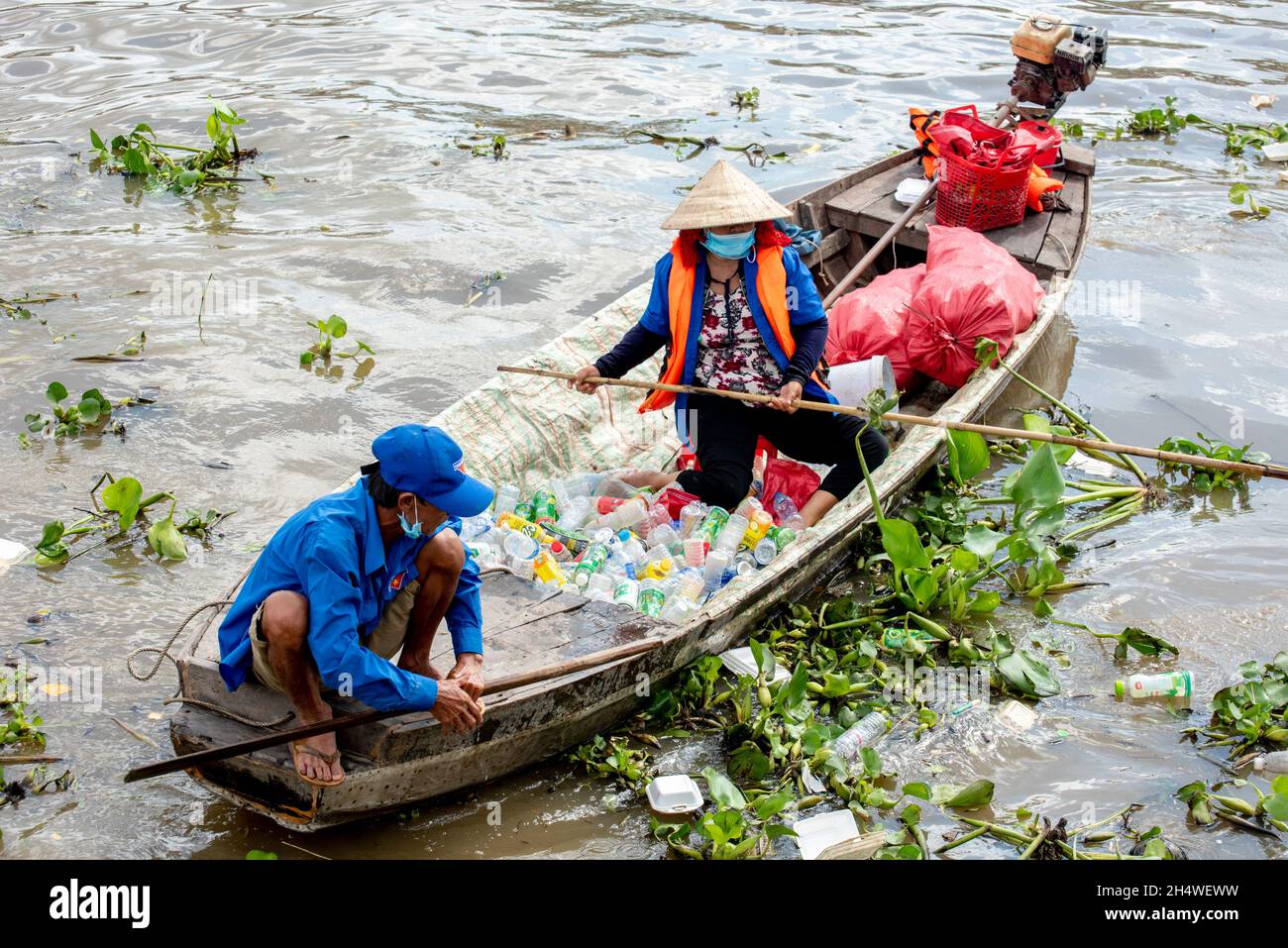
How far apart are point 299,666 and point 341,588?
0.87ft

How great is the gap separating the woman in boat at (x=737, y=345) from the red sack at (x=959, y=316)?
2.95ft

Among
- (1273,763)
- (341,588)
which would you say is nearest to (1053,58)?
(1273,763)

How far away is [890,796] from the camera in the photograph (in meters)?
3.77

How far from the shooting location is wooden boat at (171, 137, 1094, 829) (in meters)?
3.21

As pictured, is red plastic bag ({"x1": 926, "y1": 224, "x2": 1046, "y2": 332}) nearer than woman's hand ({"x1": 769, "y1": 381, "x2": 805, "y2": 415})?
No

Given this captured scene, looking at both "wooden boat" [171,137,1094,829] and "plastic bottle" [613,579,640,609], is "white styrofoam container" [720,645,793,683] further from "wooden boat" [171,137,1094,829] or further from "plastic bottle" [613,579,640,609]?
"plastic bottle" [613,579,640,609]

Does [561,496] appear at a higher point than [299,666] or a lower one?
lower

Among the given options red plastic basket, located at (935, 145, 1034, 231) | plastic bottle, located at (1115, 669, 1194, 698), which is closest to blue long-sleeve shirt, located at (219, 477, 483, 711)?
plastic bottle, located at (1115, 669, 1194, 698)

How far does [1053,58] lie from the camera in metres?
7.48

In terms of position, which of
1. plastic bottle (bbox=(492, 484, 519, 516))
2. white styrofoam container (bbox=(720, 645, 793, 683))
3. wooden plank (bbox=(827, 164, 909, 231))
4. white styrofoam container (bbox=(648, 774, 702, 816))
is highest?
wooden plank (bbox=(827, 164, 909, 231))

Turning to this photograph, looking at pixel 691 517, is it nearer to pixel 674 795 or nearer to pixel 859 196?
A: pixel 674 795

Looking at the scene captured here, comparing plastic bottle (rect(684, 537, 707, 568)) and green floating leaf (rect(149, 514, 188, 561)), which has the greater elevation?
plastic bottle (rect(684, 537, 707, 568))

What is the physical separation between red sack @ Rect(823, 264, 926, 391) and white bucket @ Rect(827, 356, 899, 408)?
0.31m
